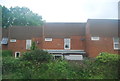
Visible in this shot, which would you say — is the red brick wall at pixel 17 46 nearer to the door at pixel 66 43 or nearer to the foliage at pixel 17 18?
the door at pixel 66 43

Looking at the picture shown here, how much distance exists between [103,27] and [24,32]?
594 inches

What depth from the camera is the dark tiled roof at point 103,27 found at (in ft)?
97.9

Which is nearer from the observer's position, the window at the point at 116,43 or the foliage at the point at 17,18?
the window at the point at 116,43

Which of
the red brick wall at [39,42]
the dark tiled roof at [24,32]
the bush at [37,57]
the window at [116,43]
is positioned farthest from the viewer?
the dark tiled roof at [24,32]

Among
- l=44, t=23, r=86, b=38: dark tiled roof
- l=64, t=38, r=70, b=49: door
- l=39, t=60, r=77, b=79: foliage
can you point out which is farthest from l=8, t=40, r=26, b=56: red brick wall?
l=39, t=60, r=77, b=79: foliage

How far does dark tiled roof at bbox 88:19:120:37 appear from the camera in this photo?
29844 mm

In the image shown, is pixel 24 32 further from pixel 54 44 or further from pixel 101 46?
pixel 101 46

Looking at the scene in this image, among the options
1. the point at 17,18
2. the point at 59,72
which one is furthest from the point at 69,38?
the point at 59,72

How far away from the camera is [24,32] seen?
3831 centimetres

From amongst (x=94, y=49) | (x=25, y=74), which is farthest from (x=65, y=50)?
(x=25, y=74)

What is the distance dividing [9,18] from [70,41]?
1988 centimetres

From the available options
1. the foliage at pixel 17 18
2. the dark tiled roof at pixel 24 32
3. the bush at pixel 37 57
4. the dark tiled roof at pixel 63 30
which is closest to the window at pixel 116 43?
the dark tiled roof at pixel 63 30

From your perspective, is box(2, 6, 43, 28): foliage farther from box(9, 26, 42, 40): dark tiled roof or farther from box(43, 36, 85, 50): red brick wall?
box(43, 36, 85, 50): red brick wall

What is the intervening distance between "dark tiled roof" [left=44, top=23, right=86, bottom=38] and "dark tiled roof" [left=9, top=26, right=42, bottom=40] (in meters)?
3.35
